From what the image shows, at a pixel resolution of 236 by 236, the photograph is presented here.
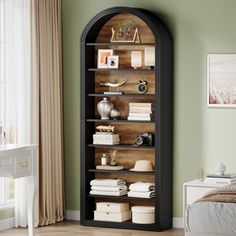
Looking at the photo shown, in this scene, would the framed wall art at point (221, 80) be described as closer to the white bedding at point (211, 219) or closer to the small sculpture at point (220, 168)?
the small sculpture at point (220, 168)

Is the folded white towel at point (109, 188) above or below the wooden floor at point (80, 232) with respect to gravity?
above

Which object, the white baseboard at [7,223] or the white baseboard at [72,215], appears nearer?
the white baseboard at [7,223]

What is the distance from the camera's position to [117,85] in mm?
7746

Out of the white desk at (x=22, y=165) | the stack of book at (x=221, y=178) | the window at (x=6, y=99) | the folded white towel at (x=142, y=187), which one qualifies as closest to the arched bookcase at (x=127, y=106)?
the folded white towel at (x=142, y=187)

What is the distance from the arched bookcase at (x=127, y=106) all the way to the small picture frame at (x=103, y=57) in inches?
2.4

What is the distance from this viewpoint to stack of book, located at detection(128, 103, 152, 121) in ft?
24.7

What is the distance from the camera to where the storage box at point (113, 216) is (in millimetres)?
7652

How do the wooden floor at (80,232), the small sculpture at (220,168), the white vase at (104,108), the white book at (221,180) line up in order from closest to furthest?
the white book at (221,180) < the small sculpture at (220,168) < the wooden floor at (80,232) < the white vase at (104,108)

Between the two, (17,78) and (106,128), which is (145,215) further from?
(17,78)

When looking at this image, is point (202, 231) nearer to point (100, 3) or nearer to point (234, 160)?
point (234, 160)

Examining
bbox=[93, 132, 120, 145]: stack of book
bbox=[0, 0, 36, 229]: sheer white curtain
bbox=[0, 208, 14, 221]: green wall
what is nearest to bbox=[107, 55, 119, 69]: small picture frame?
bbox=[93, 132, 120, 145]: stack of book

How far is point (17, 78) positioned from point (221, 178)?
228 centimetres

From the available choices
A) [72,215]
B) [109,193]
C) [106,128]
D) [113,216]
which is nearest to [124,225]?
[113,216]

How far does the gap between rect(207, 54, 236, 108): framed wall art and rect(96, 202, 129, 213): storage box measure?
1.37m
